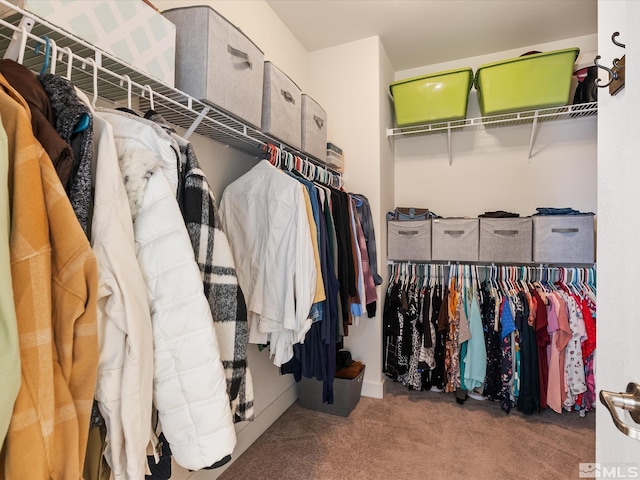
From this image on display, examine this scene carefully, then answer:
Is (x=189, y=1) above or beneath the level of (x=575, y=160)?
above

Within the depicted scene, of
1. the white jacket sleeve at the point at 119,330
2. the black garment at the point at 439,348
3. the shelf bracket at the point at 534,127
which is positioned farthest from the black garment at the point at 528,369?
the white jacket sleeve at the point at 119,330

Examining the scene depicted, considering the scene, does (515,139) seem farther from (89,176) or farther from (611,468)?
(89,176)

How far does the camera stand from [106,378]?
25.7 inches

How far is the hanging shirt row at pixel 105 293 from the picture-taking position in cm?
52

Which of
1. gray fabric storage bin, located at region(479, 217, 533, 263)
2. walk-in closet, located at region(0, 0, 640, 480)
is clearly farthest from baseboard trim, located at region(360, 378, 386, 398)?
gray fabric storage bin, located at region(479, 217, 533, 263)

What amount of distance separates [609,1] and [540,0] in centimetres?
161

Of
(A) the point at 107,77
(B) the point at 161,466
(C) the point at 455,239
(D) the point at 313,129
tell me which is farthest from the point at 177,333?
(C) the point at 455,239

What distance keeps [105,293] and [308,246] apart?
2.72 feet

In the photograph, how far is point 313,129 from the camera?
1966 mm

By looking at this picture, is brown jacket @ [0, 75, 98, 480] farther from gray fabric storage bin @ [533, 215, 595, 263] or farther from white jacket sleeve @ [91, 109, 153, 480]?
gray fabric storage bin @ [533, 215, 595, 263]

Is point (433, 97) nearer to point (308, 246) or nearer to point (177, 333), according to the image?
point (308, 246)

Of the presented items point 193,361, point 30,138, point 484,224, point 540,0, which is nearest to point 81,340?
point 193,361

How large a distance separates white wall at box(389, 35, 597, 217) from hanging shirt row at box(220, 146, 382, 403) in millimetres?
1555

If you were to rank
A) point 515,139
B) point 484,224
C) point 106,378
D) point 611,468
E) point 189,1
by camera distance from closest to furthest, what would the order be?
point 106,378 < point 611,468 < point 189,1 < point 484,224 < point 515,139
